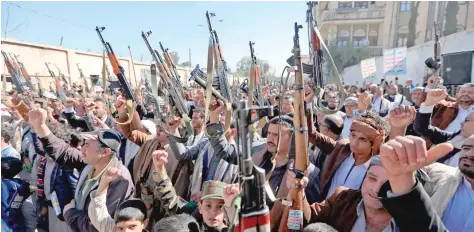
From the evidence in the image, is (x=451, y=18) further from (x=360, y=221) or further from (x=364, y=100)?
(x=360, y=221)

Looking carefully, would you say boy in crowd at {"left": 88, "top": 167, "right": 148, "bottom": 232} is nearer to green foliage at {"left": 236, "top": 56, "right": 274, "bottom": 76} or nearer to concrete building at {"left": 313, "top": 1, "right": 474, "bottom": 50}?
green foliage at {"left": 236, "top": 56, "right": 274, "bottom": 76}

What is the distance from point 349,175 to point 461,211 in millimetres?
936

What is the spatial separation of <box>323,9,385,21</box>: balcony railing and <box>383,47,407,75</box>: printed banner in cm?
2509

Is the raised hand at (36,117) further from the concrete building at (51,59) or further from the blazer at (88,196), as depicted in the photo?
the concrete building at (51,59)

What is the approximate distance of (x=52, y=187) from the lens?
3051 millimetres

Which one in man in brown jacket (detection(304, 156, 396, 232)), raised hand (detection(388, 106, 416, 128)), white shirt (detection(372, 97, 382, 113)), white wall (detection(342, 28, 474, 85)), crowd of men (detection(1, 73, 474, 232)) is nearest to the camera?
crowd of men (detection(1, 73, 474, 232))

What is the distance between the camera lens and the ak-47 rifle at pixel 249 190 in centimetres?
91

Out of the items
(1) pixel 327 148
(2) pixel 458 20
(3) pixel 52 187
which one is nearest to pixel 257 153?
(1) pixel 327 148

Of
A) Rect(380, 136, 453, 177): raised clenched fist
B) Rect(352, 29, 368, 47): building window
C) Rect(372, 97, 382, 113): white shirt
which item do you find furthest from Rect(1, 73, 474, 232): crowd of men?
Rect(352, 29, 368, 47): building window

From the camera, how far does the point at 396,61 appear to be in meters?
12.9

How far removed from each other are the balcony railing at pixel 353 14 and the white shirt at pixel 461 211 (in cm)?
3768

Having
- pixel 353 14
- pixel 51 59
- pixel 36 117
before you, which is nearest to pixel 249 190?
pixel 36 117

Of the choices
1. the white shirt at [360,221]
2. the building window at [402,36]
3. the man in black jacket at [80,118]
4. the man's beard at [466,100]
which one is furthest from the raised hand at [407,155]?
the building window at [402,36]

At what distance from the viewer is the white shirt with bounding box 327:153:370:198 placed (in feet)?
7.68
